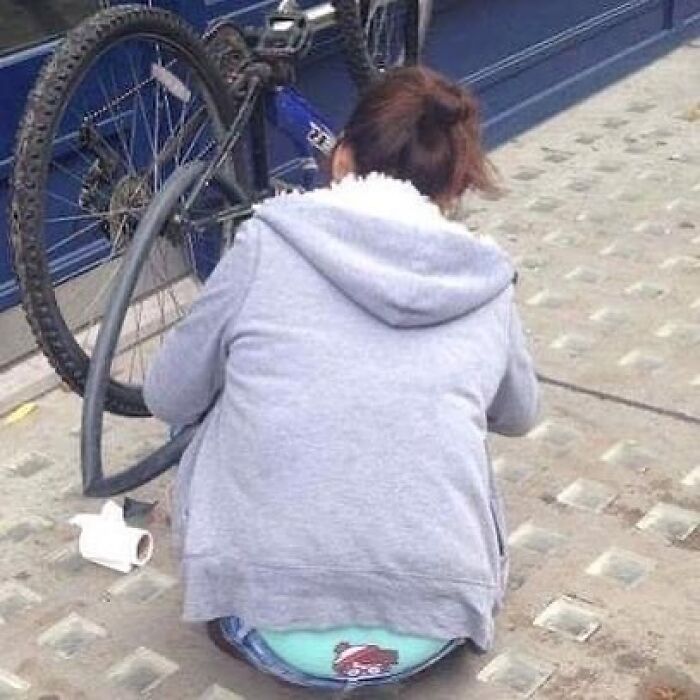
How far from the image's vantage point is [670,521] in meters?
3.20

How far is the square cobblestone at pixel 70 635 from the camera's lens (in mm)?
2857

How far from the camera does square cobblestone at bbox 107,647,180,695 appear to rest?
2742 mm

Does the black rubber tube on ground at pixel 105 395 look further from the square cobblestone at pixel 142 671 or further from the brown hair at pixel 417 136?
the brown hair at pixel 417 136

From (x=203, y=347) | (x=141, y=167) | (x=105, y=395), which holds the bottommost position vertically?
(x=105, y=395)

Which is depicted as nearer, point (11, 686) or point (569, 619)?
point (11, 686)

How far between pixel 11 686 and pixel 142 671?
9.5 inches

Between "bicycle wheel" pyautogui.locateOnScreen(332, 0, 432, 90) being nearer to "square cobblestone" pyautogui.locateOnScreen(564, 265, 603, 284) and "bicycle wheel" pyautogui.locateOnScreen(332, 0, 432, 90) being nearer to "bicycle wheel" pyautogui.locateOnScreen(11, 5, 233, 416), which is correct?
"bicycle wheel" pyautogui.locateOnScreen(11, 5, 233, 416)

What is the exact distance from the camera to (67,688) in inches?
108

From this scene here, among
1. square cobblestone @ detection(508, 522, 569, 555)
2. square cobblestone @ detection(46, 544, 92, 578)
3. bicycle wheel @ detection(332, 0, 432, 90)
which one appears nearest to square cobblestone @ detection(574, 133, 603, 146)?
bicycle wheel @ detection(332, 0, 432, 90)

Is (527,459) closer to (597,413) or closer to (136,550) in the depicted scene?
(597,413)

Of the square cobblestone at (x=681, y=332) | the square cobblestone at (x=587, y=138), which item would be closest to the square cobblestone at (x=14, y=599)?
the square cobblestone at (x=681, y=332)

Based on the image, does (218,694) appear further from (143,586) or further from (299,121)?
(299,121)

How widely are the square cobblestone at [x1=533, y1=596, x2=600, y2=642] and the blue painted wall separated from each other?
6.62 feet

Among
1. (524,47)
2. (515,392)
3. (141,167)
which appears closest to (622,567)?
(515,392)
